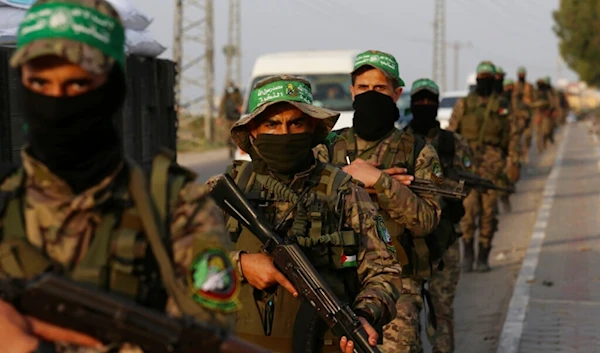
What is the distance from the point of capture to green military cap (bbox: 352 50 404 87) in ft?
18.4

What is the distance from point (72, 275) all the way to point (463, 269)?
347 inches

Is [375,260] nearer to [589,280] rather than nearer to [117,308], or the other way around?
[117,308]

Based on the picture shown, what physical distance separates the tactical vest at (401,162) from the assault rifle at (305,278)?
1.43 metres

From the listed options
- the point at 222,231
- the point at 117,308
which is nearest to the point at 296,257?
the point at 222,231

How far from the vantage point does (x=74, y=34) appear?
93.5 inches

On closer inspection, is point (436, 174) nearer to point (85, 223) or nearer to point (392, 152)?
point (392, 152)

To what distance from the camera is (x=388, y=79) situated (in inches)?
222

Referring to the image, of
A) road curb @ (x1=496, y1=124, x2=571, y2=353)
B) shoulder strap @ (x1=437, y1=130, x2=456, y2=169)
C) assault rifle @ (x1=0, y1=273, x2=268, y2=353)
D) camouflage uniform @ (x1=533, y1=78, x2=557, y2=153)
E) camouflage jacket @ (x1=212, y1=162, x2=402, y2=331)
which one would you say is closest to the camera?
assault rifle @ (x1=0, y1=273, x2=268, y2=353)

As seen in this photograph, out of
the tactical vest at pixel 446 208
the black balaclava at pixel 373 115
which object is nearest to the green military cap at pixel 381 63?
the black balaclava at pixel 373 115

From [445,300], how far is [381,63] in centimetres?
209

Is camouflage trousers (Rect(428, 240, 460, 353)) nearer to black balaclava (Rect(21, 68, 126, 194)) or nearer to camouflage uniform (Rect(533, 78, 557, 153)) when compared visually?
black balaclava (Rect(21, 68, 126, 194))

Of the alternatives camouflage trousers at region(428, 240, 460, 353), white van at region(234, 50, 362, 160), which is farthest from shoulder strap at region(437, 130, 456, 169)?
white van at region(234, 50, 362, 160)

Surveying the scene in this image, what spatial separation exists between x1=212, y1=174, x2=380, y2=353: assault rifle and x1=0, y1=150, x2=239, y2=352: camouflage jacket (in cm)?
140

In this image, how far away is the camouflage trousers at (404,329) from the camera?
5.37 meters
